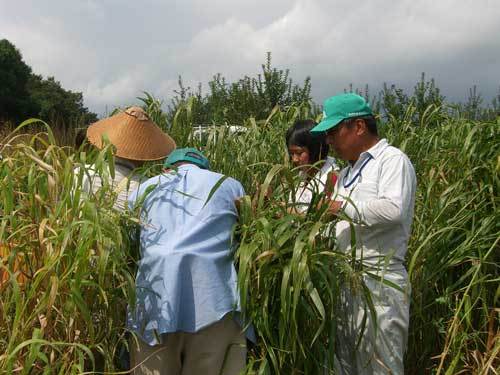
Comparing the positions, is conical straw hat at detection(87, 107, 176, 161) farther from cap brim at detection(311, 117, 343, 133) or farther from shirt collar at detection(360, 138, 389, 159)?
shirt collar at detection(360, 138, 389, 159)

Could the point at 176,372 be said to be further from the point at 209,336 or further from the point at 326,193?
the point at 326,193

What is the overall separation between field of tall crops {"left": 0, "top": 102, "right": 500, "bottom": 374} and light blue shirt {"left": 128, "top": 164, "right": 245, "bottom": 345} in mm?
66

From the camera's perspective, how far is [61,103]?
3102cm

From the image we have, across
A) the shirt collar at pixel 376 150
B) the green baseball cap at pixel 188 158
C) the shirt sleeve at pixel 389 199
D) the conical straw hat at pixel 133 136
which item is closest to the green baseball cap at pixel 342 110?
the shirt collar at pixel 376 150

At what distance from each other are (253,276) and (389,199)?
54 cm

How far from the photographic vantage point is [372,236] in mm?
2104

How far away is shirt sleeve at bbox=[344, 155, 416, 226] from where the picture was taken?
1989 millimetres

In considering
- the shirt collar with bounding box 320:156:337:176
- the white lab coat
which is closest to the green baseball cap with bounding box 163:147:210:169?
the white lab coat

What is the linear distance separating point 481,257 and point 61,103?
3105 cm

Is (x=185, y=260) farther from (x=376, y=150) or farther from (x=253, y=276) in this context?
(x=376, y=150)

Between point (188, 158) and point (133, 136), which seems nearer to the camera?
point (188, 158)

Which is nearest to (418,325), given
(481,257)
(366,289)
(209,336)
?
(481,257)

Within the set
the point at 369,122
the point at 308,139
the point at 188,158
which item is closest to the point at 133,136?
the point at 188,158

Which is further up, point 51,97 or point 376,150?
point 51,97
